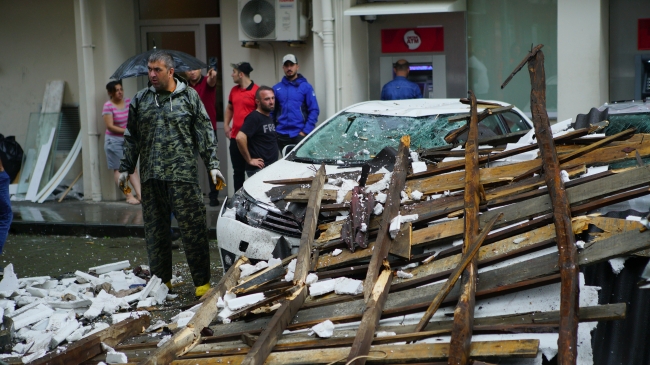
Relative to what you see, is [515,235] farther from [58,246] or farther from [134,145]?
[58,246]

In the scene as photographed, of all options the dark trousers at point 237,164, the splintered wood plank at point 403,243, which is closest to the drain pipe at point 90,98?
the dark trousers at point 237,164

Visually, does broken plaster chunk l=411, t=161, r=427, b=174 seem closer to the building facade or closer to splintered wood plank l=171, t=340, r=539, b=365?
splintered wood plank l=171, t=340, r=539, b=365

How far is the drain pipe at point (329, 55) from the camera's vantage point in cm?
1117

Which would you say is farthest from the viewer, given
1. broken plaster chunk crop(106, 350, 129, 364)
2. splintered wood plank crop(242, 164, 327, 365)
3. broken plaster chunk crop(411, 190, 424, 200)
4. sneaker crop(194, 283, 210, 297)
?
sneaker crop(194, 283, 210, 297)

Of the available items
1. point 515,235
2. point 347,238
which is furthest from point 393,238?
point 515,235

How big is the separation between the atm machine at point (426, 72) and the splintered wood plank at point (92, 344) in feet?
23.3

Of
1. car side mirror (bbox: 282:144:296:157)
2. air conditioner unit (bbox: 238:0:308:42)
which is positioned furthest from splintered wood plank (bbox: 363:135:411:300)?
air conditioner unit (bbox: 238:0:308:42)

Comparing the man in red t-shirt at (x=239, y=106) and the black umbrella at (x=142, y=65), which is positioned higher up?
the black umbrella at (x=142, y=65)

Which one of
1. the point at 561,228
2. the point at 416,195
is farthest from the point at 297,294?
the point at 561,228

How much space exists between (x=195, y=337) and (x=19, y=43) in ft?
32.8

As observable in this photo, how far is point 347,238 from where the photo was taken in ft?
17.5

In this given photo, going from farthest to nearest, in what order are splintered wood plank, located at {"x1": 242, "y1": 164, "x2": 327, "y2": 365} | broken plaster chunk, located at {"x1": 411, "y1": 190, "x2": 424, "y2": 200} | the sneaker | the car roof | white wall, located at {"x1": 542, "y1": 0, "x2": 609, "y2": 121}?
1. white wall, located at {"x1": 542, "y1": 0, "x2": 609, "y2": 121}
2. the car roof
3. the sneaker
4. broken plaster chunk, located at {"x1": 411, "y1": 190, "x2": 424, "y2": 200}
5. splintered wood plank, located at {"x1": 242, "y1": 164, "x2": 327, "y2": 365}

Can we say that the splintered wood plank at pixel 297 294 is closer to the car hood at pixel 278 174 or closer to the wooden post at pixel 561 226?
the car hood at pixel 278 174

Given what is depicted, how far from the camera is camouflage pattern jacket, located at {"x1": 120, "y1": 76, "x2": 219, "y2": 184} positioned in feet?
23.1
